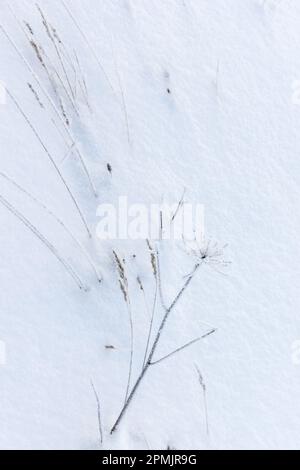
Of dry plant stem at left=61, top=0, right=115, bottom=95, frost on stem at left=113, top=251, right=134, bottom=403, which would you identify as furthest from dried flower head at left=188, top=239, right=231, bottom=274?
dry plant stem at left=61, top=0, right=115, bottom=95

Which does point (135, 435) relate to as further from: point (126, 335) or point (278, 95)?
point (278, 95)

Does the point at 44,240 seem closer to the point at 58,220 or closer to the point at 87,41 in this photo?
the point at 58,220

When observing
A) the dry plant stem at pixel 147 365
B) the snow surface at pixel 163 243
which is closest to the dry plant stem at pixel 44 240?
the snow surface at pixel 163 243

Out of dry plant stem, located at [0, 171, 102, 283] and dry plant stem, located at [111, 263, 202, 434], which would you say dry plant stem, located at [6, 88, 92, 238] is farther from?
dry plant stem, located at [111, 263, 202, 434]

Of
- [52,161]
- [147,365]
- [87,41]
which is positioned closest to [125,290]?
[147,365]

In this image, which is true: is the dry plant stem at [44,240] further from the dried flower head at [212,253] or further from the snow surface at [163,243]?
the dried flower head at [212,253]
